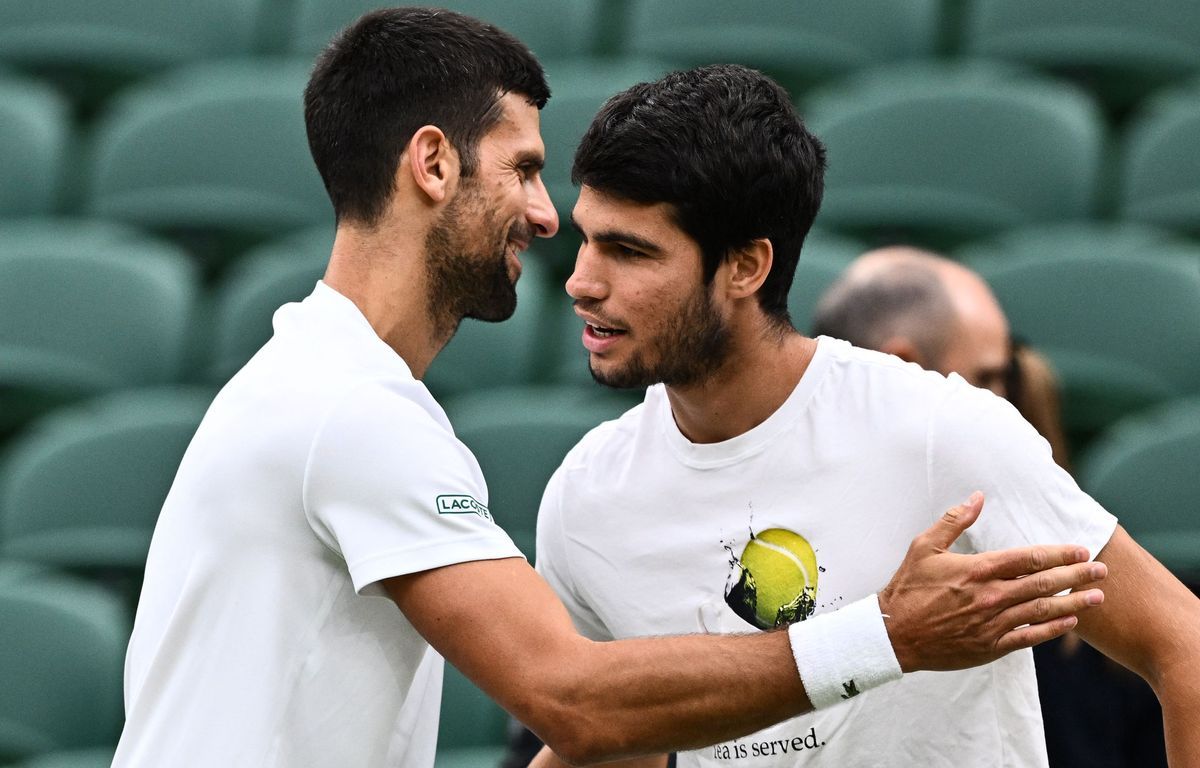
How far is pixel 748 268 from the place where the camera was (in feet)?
7.41

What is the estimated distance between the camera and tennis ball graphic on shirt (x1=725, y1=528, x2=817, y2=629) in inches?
83.1

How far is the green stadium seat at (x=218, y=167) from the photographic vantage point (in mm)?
4898

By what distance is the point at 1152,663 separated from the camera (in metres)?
1.98

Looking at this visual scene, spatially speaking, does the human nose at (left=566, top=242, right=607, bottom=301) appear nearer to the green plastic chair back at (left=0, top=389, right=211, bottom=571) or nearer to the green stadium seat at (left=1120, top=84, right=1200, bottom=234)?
the green plastic chair back at (left=0, top=389, right=211, bottom=571)

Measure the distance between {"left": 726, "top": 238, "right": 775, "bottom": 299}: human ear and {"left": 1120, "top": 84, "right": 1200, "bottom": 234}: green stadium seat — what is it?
8.53ft

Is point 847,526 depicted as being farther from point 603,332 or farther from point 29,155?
point 29,155

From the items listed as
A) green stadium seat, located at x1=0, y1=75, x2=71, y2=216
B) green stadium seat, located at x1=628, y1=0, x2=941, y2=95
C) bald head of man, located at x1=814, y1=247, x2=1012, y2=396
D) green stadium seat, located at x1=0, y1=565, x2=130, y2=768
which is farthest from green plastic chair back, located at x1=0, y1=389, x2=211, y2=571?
green stadium seat, located at x1=628, y1=0, x2=941, y2=95

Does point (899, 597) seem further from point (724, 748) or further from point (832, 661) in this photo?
point (724, 748)

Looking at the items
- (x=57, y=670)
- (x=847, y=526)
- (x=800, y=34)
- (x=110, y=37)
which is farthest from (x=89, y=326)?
(x=847, y=526)

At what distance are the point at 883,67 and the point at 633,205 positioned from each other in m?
3.05

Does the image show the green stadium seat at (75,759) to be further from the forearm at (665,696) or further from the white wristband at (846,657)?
the white wristband at (846,657)

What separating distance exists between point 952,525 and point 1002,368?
135 cm

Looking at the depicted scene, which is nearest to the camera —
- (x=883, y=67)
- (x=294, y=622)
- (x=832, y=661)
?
(x=832, y=661)

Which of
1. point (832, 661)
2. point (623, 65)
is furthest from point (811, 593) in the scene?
point (623, 65)
